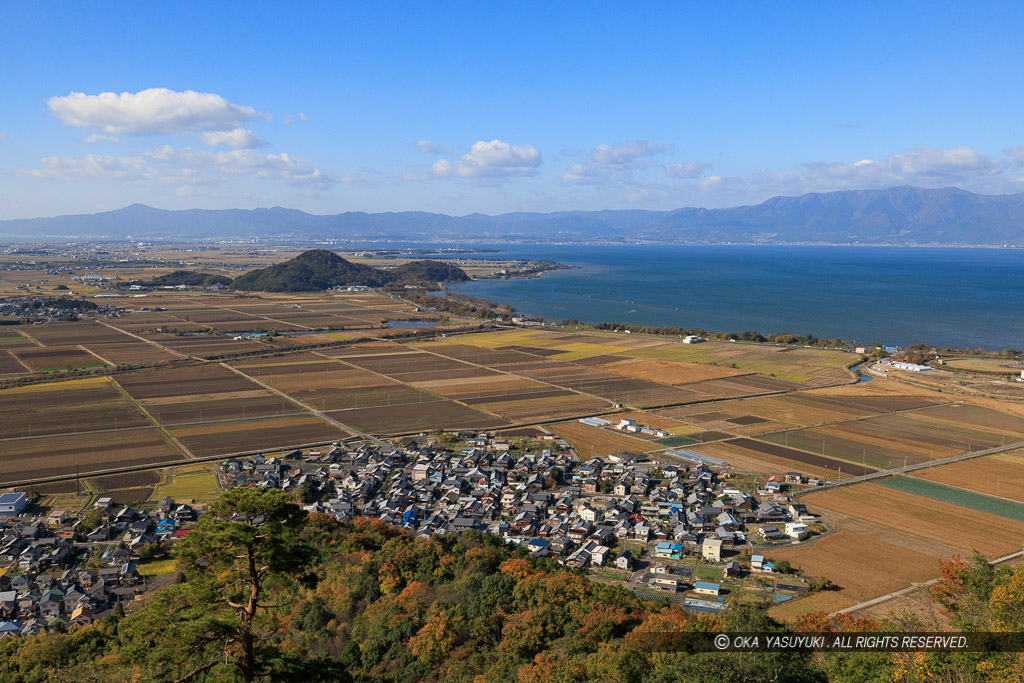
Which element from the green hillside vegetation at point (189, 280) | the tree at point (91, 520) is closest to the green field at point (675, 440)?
the tree at point (91, 520)

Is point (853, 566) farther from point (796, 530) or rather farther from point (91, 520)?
point (91, 520)

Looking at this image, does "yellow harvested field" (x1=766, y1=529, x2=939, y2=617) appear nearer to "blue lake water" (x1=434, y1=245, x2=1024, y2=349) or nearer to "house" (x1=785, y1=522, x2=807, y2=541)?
"house" (x1=785, y1=522, x2=807, y2=541)

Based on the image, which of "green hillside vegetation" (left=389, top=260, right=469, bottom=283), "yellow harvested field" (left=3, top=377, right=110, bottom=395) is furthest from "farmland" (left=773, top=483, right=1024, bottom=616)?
"green hillside vegetation" (left=389, top=260, right=469, bottom=283)

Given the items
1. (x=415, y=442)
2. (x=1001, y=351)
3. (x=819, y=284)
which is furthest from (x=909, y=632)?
(x=819, y=284)

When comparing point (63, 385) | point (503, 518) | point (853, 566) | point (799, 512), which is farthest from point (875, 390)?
point (63, 385)

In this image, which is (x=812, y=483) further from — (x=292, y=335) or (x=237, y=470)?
(x=292, y=335)

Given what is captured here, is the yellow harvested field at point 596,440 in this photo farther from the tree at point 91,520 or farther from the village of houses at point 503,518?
the tree at point 91,520
